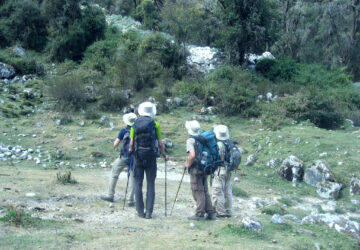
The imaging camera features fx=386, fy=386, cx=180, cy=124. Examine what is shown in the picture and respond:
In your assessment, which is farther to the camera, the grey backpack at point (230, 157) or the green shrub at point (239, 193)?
the green shrub at point (239, 193)

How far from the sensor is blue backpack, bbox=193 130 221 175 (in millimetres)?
6281

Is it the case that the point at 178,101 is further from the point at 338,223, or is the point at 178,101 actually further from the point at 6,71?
the point at 338,223

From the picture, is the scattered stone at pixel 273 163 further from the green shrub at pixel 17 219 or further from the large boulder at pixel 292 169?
the green shrub at pixel 17 219

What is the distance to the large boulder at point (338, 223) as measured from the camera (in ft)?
19.7

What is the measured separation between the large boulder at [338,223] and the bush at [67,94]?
10.9 metres

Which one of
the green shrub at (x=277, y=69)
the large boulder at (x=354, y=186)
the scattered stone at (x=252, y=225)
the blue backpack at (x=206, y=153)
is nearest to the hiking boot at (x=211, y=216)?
the blue backpack at (x=206, y=153)

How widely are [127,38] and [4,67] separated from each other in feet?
25.5

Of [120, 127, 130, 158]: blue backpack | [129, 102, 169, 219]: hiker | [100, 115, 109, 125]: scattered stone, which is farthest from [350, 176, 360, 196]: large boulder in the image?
[100, 115, 109, 125]: scattered stone

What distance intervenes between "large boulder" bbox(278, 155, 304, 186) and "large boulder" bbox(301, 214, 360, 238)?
350 cm

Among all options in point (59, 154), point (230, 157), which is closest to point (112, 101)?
point (59, 154)

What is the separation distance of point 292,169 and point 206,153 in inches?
190

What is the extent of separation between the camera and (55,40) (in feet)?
70.7

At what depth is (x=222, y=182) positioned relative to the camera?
6.73 meters

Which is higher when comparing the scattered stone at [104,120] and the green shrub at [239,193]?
the scattered stone at [104,120]
